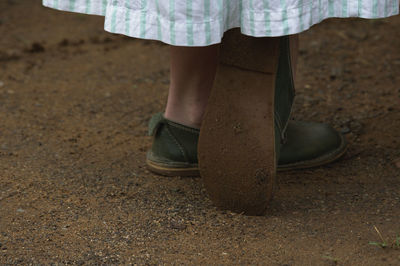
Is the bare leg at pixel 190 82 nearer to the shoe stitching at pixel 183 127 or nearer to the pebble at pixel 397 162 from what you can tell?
the shoe stitching at pixel 183 127

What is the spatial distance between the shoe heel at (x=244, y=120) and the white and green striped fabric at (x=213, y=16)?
11 cm

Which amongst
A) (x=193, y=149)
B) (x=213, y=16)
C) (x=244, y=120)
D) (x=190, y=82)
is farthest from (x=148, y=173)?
(x=213, y=16)

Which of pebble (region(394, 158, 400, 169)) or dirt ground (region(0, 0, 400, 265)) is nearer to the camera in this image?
dirt ground (region(0, 0, 400, 265))

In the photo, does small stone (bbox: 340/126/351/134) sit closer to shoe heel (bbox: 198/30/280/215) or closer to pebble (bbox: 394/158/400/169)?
pebble (bbox: 394/158/400/169)

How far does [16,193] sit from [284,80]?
27.6 inches

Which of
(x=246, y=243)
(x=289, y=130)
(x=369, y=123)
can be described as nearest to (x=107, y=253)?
(x=246, y=243)

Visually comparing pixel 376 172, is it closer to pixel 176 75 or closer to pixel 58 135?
pixel 176 75

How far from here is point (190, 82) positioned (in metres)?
1.45

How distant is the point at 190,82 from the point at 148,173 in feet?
0.91

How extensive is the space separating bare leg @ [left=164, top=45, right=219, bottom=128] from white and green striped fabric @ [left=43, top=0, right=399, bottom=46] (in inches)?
13.8

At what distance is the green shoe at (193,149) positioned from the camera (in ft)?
4.84

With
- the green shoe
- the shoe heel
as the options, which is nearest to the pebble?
the green shoe

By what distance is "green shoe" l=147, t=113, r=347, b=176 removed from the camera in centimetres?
148

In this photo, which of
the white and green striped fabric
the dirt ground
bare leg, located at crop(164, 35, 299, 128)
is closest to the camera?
the white and green striped fabric
